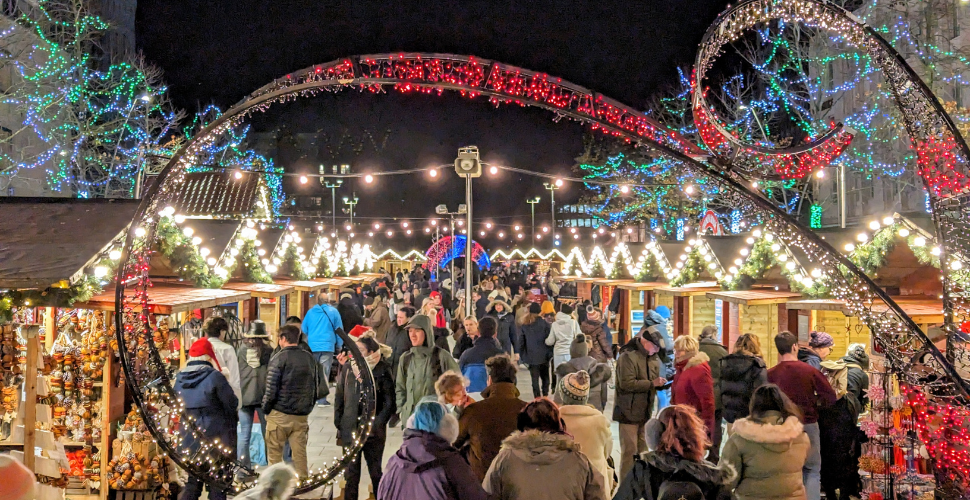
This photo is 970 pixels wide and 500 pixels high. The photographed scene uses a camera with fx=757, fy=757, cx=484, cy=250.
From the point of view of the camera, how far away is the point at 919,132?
5.83m

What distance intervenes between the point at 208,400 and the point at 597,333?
631cm

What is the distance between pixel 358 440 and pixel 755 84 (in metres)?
27.3

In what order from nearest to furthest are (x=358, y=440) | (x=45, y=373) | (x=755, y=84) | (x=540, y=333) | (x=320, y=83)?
(x=320, y=83) < (x=358, y=440) < (x=45, y=373) < (x=540, y=333) < (x=755, y=84)

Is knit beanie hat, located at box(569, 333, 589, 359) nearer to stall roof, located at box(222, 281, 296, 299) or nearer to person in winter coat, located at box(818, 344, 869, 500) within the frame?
person in winter coat, located at box(818, 344, 869, 500)

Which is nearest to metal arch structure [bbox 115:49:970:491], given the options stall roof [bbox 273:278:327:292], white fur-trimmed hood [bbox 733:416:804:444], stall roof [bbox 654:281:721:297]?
white fur-trimmed hood [bbox 733:416:804:444]

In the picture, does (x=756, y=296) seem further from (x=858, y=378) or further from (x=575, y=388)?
(x=575, y=388)

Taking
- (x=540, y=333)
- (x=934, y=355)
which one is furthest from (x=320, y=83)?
(x=540, y=333)

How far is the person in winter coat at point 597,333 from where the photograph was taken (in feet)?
37.1

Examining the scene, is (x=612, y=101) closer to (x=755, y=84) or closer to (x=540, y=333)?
(x=540, y=333)

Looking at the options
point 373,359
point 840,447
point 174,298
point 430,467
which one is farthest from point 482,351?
point 430,467

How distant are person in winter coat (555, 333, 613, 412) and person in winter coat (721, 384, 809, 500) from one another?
279 cm

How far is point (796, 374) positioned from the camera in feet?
22.2

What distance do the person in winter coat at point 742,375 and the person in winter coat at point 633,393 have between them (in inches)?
27.9

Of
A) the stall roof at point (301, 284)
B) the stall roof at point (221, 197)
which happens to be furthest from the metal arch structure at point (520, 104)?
the stall roof at point (221, 197)
